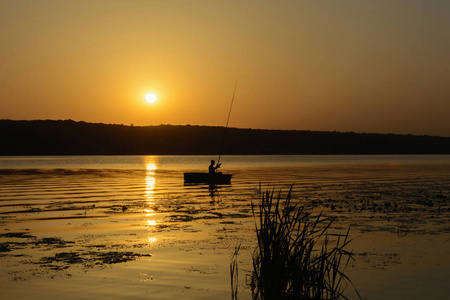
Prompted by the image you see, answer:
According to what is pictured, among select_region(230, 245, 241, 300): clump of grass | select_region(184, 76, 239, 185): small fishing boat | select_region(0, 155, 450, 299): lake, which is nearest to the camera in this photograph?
select_region(230, 245, 241, 300): clump of grass

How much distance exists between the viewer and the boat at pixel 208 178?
4419 cm

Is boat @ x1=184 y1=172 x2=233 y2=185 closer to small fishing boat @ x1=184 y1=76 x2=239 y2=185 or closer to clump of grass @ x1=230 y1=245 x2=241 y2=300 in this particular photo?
small fishing boat @ x1=184 y1=76 x2=239 y2=185

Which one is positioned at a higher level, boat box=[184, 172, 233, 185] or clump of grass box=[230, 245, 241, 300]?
boat box=[184, 172, 233, 185]

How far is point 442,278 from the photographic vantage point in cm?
1345

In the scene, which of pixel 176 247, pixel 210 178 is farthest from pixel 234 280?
pixel 210 178

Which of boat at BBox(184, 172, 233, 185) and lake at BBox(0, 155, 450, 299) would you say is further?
boat at BBox(184, 172, 233, 185)

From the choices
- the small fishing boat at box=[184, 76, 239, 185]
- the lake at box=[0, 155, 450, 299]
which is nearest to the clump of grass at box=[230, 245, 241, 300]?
the lake at box=[0, 155, 450, 299]

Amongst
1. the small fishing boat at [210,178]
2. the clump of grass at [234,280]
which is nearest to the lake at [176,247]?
the clump of grass at [234,280]

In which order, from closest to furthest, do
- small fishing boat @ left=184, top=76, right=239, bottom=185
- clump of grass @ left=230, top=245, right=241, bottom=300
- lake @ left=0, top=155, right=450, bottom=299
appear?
clump of grass @ left=230, top=245, right=241, bottom=300
lake @ left=0, top=155, right=450, bottom=299
small fishing boat @ left=184, top=76, right=239, bottom=185

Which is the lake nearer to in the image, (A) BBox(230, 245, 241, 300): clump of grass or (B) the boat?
(A) BBox(230, 245, 241, 300): clump of grass

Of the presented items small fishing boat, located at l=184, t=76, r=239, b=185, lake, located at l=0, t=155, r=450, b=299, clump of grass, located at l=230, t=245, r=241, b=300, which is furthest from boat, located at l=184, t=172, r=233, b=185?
clump of grass, located at l=230, t=245, r=241, b=300

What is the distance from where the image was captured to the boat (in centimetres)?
4419

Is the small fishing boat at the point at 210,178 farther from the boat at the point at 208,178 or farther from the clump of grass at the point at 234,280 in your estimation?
the clump of grass at the point at 234,280

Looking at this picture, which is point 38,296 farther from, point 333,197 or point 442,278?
point 333,197
